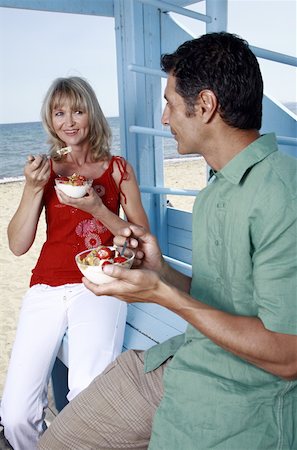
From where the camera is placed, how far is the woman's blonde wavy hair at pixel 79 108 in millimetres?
2053

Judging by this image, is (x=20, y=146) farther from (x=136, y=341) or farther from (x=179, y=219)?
(x=136, y=341)

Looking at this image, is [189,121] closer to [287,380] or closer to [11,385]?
[287,380]

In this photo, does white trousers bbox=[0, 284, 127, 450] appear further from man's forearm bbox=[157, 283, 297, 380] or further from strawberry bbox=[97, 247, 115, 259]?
man's forearm bbox=[157, 283, 297, 380]

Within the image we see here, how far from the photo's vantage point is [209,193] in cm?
122

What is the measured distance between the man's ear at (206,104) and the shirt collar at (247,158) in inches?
4.5

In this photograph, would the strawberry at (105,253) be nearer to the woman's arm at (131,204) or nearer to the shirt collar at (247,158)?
the shirt collar at (247,158)

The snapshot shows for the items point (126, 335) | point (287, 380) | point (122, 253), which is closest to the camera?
point (287, 380)

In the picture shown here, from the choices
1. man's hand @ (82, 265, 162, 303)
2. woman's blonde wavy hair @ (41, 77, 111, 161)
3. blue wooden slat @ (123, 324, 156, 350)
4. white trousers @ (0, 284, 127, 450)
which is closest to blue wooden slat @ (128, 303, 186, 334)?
blue wooden slat @ (123, 324, 156, 350)

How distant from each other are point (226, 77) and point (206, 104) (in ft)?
0.23

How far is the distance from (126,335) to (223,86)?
1191 mm

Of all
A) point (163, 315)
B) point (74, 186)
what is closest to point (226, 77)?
point (74, 186)

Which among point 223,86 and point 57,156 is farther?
point 57,156

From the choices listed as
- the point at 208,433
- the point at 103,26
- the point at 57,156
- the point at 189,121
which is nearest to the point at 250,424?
the point at 208,433

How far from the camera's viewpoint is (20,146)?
2261cm
